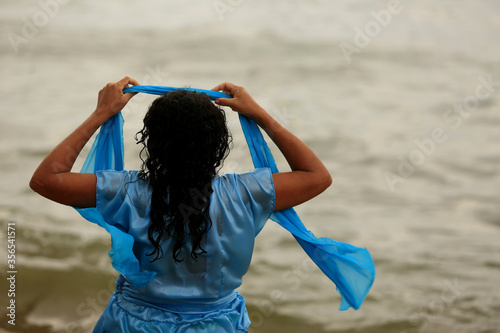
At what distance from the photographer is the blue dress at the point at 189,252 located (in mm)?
1462

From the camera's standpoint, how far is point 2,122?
5391 mm

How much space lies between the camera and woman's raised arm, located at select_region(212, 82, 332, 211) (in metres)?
1.53

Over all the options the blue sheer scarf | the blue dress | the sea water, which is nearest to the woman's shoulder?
the blue dress

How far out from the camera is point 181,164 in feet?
4.70

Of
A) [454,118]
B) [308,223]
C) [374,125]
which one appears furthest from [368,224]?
[454,118]

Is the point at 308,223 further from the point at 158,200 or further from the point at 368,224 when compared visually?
the point at 158,200

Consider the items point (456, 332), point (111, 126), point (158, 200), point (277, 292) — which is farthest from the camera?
point (277, 292)

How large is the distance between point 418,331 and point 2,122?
12.6 ft

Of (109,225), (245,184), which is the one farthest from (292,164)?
(109,225)

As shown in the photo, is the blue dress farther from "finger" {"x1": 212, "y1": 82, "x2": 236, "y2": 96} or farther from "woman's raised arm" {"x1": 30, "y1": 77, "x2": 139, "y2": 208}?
"finger" {"x1": 212, "y1": 82, "x2": 236, "y2": 96}

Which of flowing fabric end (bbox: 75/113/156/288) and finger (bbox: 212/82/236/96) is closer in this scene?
flowing fabric end (bbox: 75/113/156/288)

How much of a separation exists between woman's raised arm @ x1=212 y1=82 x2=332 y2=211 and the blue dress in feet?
0.14

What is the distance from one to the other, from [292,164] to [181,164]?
299 millimetres

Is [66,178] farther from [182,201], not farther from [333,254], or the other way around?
[333,254]
